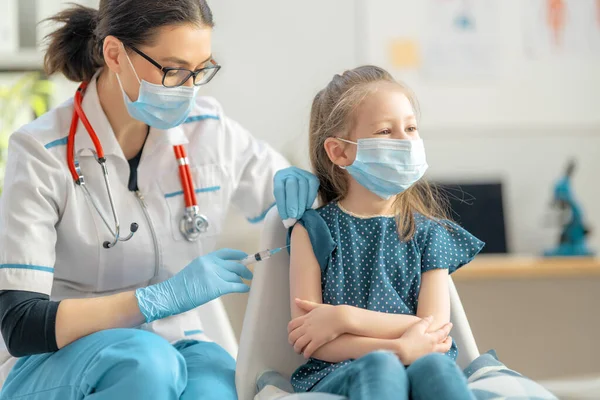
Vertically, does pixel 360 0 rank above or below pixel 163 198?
above

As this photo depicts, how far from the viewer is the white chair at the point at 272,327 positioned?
152 cm

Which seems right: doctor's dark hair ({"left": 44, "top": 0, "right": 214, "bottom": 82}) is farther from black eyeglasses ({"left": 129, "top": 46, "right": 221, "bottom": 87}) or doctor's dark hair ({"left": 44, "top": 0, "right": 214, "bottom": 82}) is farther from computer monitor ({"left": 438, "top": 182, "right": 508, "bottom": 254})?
computer monitor ({"left": 438, "top": 182, "right": 508, "bottom": 254})

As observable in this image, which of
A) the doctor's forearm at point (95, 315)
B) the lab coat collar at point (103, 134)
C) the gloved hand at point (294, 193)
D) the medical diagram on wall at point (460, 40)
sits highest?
the medical diagram on wall at point (460, 40)

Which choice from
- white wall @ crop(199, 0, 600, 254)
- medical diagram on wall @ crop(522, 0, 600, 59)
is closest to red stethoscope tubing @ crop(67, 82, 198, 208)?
white wall @ crop(199, 0, 600, 254)

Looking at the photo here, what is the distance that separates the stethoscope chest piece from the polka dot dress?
1.07 feet

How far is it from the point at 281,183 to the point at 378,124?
253 mm

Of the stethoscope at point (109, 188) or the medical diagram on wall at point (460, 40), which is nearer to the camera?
the stethoscope at point (109, 188)

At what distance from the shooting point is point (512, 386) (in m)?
1.27

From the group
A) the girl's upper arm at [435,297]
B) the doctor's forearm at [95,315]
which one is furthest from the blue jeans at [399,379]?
the doctor's forearm at [95,315]

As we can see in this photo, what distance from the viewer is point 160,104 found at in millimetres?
1659

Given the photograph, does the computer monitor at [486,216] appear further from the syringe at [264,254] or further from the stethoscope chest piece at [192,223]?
the syringe at [264,254]

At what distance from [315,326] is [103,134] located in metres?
0.71

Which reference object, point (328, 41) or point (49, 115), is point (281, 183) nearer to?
point (49, 115)

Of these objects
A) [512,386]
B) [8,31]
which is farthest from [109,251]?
[8,31]
